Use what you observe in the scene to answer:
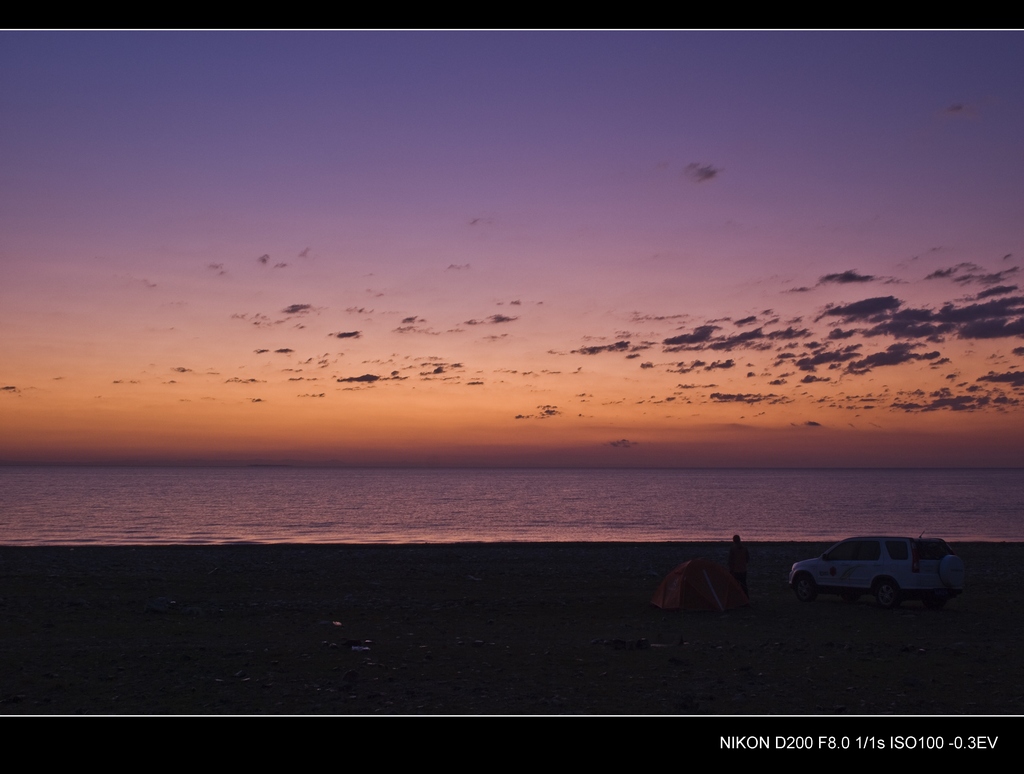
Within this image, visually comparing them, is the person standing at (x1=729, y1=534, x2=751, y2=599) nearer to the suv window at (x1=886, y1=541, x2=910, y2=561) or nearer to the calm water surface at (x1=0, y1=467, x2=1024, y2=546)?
the suv window at (x1=886, y1=541, x2=910, y2=561)

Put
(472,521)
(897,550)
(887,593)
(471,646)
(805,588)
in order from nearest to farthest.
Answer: (471,646)
(887,593)
(897,550)
(805,588)
(472,521)

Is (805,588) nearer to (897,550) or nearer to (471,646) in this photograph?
(897,550)

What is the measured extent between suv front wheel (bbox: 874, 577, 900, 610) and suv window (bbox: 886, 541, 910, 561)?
0.65 m

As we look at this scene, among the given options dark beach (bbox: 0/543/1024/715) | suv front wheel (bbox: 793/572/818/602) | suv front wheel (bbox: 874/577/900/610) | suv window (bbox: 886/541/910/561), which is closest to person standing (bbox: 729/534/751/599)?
dark beach (bbox: 0/543/1024/715)

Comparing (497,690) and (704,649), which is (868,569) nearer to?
(704,649)

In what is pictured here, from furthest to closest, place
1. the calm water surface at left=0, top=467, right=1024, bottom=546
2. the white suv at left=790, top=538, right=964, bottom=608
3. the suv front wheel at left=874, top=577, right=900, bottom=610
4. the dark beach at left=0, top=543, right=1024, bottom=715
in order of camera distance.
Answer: the calm water surface at left=0, top=467, right=1024, bottom=546 < the suv front wheel at left=874, top=577, right=900, bottom=610 < the white suv at left=790, top=538, right=964, bottom=608 < the dark beach at left=0, top=543, right=1024, bottom=715

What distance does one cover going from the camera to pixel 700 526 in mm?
76438

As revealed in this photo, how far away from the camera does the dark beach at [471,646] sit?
40.7 feet

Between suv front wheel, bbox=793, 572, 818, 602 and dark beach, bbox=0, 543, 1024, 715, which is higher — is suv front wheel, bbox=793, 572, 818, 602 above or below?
above

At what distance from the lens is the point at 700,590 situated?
22.1m

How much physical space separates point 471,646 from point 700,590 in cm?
803

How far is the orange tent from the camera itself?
72.3ft

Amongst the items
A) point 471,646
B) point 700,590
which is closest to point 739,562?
point 700,590

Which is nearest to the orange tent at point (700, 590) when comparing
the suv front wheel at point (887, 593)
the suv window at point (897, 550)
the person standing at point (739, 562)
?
the person standing at point (739, 562)
